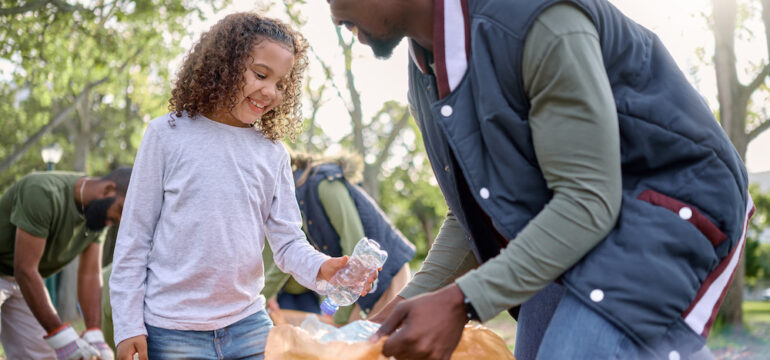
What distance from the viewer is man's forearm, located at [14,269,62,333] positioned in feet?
16.2

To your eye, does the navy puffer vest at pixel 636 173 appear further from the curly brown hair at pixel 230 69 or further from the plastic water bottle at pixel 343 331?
the curly brown hair at pixel 230 69

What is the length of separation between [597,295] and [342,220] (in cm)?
343

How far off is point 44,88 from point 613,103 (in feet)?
39.1

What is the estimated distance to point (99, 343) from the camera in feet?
16.9

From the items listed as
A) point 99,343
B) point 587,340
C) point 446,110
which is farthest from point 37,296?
point 587,340

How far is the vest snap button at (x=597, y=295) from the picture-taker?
1.50 meters

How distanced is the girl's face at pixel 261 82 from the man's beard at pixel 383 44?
107 centimetres

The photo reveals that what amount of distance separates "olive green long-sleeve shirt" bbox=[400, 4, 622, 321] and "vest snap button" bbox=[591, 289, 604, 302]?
0.08 metres

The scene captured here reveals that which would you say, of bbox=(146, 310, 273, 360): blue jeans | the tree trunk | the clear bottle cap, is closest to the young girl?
bbox=(146, 310, 273, 360): blue jeans

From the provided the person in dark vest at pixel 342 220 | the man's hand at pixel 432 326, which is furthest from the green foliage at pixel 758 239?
the man's hand at pixel 432 326

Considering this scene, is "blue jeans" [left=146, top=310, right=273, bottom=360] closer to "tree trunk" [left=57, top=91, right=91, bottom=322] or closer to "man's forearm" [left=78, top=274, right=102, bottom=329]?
"man's forearm" [left=78, top=274, right=102, bottom=329]

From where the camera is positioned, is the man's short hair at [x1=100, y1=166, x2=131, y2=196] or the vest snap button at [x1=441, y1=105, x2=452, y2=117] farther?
the man's short hair at [x1=100, y1=166, x2=131, y2=196]

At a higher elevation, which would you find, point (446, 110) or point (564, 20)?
point (564, 20)

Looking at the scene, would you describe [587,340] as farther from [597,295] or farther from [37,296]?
[37,296]
